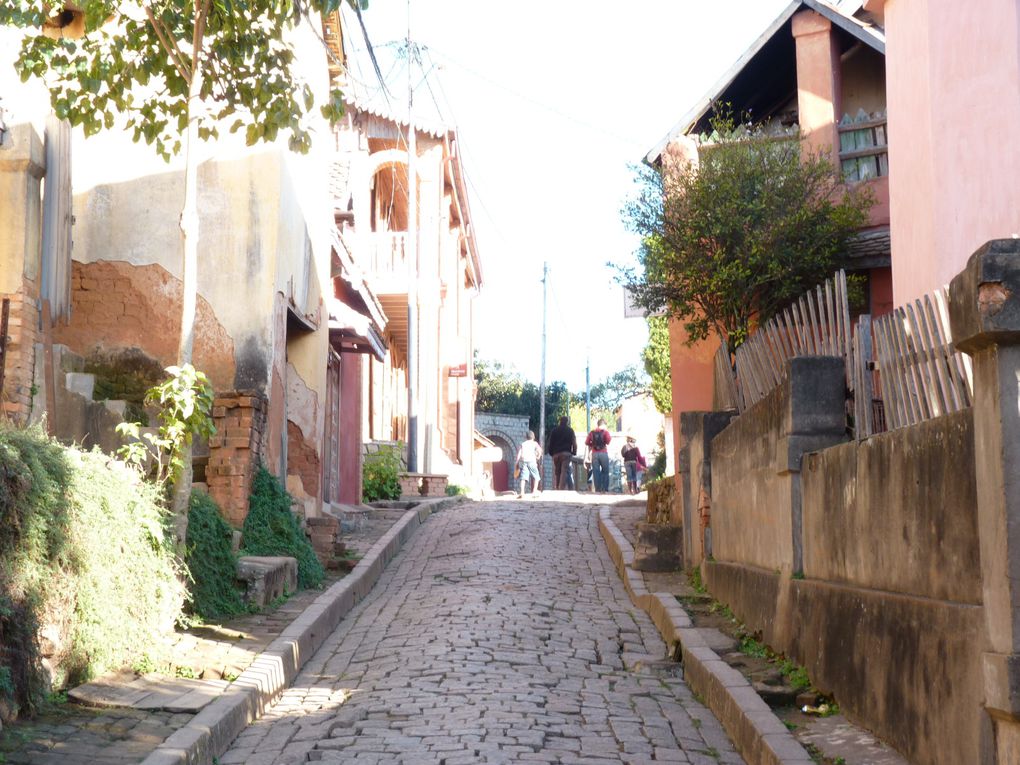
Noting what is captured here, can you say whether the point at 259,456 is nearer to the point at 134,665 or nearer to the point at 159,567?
the point at 159,567

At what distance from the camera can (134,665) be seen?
7785 mm

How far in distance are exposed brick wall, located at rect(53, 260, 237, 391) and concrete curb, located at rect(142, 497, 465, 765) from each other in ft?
8.93

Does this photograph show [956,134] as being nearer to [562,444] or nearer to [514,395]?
[562,444]

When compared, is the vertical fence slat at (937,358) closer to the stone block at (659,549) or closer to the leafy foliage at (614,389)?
the stone block at (659,549)

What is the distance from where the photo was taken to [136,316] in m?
12.5

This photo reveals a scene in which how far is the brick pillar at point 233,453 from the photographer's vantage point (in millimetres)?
11789

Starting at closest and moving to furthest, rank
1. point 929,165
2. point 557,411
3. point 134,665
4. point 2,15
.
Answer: point 134,665
point 2,15
point 929,165
point 557,411

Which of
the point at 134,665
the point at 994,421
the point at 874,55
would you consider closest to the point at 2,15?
the point at 134,665

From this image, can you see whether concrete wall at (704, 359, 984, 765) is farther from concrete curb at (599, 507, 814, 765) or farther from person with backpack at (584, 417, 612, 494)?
person with backpack at (584, 417, 612, 494)

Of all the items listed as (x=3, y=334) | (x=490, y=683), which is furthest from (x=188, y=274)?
(x=490, y=683)

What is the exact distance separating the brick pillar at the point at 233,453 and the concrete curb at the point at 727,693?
407cm

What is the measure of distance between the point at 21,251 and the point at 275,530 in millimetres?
3708

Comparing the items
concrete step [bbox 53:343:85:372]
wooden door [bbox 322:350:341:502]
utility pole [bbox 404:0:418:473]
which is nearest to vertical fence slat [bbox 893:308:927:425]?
concrete step [bbox 53:343:85:372]

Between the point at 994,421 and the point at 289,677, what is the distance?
5.71m
